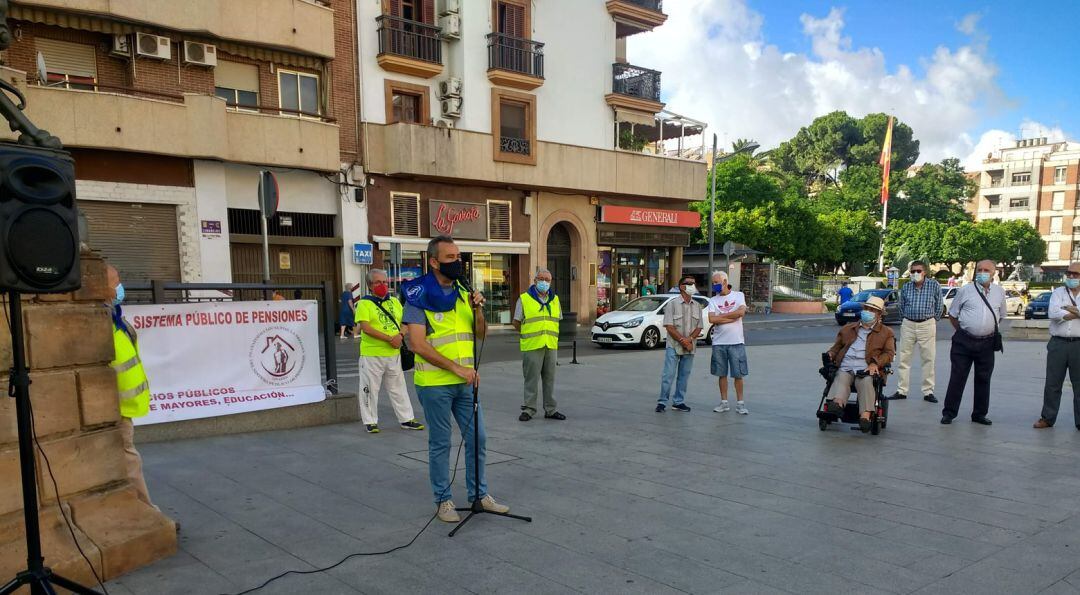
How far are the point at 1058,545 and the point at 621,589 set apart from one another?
291 cm

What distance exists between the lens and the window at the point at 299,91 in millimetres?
19703

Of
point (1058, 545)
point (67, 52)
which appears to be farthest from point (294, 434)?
point (67, 52)

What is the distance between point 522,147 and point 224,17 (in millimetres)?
→ 10205

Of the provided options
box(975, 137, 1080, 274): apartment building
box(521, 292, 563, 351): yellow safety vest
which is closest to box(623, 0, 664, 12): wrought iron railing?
box(521, 292, 563, 351): yellow safety vest

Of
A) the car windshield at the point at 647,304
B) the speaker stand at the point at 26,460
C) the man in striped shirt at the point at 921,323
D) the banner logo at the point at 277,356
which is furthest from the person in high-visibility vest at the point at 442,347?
the car windshield at the point at 647,304

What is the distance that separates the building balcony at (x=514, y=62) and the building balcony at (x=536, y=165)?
7.07ft

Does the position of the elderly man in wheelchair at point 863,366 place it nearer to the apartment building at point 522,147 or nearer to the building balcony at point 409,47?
the apartment building at point 522,147

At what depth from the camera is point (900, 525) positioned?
15.5 feet

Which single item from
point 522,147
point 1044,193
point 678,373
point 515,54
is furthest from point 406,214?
point 1044,193

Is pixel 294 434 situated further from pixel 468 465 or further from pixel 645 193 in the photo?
pixel 645 193

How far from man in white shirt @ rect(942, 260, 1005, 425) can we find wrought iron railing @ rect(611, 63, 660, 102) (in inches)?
825

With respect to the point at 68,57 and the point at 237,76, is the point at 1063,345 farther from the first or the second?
the point at 68,57

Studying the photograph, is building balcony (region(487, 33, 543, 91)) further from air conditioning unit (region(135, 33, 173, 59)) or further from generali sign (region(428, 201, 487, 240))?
air conditioning unit (region(135, 33, 173, 59))

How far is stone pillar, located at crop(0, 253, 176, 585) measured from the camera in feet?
12.1
